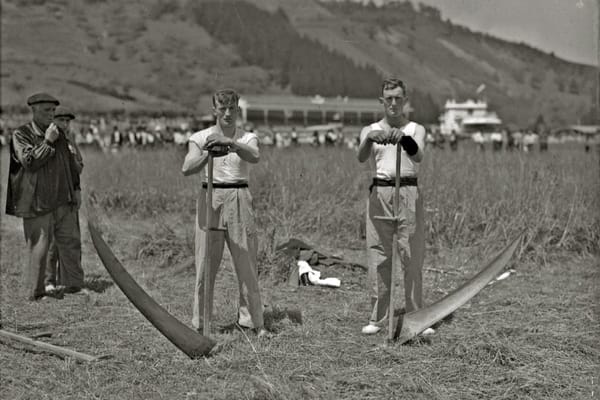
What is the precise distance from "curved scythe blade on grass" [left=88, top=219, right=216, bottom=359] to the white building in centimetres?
5155

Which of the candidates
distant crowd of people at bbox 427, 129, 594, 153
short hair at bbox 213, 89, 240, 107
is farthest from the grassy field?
distant crowd of people at bbox 427, 129, 594, 153

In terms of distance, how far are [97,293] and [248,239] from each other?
2.22 metres

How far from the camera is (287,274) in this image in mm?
6883

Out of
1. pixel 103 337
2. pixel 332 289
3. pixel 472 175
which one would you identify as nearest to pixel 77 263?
pixel 103 337

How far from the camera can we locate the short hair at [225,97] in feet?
15.0

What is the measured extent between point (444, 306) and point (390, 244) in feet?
1.74

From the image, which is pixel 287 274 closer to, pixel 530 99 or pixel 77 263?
pixel 77 263

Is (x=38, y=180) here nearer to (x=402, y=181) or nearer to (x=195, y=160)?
(x=195, y=160)

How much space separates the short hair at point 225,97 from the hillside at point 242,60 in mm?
42282

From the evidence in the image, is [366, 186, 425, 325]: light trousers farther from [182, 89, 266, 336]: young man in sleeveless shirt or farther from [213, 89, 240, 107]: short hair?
[213, 89, 240, 107]: short hair

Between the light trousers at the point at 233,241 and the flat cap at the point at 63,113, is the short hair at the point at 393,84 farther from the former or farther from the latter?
the flat cap at the point at 63,113

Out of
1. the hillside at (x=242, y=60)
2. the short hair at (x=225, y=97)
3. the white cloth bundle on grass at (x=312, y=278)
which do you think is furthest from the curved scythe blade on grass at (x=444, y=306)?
the hillside at (x=242, y=60)

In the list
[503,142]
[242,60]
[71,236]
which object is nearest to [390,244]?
[71,236]

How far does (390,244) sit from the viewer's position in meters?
4.86
